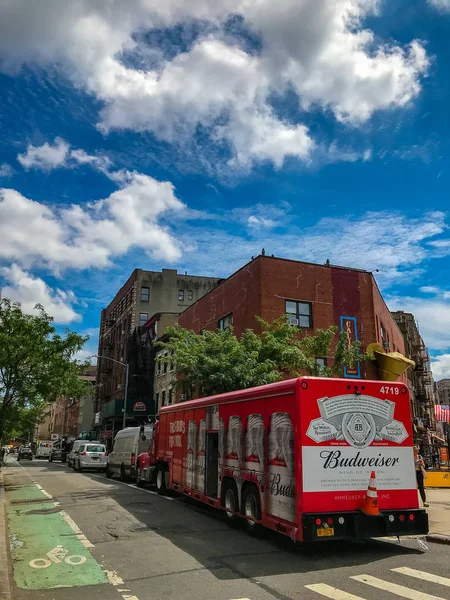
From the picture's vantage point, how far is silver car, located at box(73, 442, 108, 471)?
31734 millimetres

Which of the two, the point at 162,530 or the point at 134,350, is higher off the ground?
the point at 134,350

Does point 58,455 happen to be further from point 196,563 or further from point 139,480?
point 196,563

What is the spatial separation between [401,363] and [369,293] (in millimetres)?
4325

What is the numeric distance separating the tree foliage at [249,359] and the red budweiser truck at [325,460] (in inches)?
312

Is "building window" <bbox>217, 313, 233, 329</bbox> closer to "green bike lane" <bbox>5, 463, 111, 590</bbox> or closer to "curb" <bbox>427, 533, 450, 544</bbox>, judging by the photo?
"green bike lane" <bbox>5, 463, 111, 590</bbox>

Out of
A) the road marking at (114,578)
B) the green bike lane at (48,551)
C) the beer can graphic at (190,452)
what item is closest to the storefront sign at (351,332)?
the beer can graphic at (190,452)

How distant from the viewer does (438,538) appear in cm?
993

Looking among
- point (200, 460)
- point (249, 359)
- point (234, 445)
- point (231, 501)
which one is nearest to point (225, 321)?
point (249, 359)

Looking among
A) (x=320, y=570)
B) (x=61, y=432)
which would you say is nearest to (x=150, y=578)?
(x=320, y=570)

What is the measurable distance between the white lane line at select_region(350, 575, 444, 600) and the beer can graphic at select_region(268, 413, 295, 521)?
1532 mm

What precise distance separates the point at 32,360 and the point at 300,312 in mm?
13614

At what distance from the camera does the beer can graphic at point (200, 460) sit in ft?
42.8

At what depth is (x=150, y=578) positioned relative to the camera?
279 inches

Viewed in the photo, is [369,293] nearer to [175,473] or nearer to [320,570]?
[175,473]
